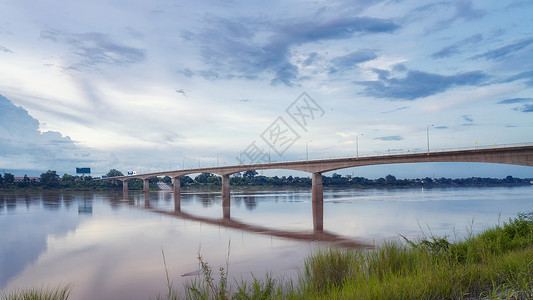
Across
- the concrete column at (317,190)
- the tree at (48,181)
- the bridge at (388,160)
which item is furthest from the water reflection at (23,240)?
the tree at (48,181)

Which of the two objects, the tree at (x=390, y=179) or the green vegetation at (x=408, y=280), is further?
the tree at (x=390, y=179)

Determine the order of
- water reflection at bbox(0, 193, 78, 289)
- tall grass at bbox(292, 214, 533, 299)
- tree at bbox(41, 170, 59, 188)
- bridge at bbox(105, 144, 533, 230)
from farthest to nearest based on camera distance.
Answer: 1. tree at bbox(41, 170, 59, 188)
2. bridge at bbox(105, 144, 533, 230)
3. water reflection at bbox(0, 193, 78, 289)
4. tall grass at bbox(292, 214, 533, 299)

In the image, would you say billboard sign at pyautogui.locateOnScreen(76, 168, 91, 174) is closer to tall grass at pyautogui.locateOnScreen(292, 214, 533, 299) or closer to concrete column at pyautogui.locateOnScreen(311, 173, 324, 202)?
concrete column at pyautogui.locateOnScreen(311, 173, 324, 202)

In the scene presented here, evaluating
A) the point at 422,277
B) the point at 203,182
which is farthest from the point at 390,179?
the point at 422,277

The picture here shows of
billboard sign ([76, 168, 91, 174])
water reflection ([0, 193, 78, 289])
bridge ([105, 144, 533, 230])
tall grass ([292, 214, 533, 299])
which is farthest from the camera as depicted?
billboard sign ([76, 168, 91, 174])

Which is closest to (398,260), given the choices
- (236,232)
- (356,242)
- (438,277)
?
(438,277)

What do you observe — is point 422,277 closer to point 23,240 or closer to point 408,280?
point 408,280

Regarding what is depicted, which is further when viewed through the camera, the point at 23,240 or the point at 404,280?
the point at 23,240

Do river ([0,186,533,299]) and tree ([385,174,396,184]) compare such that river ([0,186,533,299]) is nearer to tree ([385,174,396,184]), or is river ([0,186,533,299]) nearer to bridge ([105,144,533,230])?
bridge ([105,144,533,230])

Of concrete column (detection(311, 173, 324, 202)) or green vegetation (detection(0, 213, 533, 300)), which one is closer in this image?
green vegetation (detection(0, 213, 533, 300))

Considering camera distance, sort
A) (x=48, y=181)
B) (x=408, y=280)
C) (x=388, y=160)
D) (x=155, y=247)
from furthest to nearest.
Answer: (x=48, y=181), (x=388, y=160), (x=155, y=247), (x=408, y=280)

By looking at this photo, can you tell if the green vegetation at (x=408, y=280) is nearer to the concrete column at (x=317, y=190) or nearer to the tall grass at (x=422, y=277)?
the tall grass at (x=422, y=277)

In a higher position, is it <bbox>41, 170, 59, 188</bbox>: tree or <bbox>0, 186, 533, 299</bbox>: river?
<bbox>41, 170, 59, 188</bbox>: tree

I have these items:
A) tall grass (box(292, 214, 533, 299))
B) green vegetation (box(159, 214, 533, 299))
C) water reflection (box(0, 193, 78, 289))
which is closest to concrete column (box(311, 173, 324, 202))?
water reflection (box(0, 193, 78, 289))
